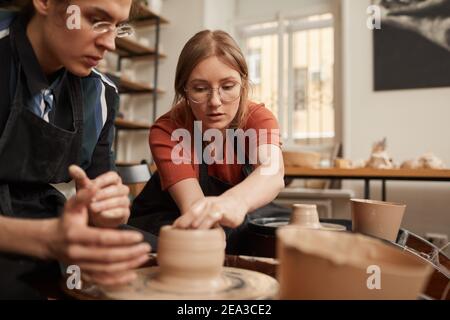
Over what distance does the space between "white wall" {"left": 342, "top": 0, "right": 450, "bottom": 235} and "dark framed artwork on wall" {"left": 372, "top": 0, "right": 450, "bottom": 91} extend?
0.07m

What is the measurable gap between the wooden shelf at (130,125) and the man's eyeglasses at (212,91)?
2303 millimetres

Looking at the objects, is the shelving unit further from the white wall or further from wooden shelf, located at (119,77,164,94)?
the white wall

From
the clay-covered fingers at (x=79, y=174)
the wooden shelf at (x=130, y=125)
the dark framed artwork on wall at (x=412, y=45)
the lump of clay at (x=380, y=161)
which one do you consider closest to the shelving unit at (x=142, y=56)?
the wooden shelf at (x=130, y=125)

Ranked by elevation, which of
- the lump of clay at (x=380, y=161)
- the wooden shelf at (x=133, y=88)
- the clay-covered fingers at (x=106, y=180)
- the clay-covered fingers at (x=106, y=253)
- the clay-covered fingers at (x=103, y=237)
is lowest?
the clay-covered fingers at (x=106, y=253)

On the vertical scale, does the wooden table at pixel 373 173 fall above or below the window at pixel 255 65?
below

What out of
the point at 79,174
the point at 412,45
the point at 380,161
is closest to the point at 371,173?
the point at 380,161

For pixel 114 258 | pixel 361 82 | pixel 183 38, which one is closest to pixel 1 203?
pixel 114 258

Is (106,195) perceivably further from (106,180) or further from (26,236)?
(26,236)

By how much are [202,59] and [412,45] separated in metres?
2.48

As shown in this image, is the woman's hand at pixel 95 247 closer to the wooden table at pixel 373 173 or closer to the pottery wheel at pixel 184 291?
the pottery wheel at pixel 184 291

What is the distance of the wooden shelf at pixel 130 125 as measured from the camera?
337cm

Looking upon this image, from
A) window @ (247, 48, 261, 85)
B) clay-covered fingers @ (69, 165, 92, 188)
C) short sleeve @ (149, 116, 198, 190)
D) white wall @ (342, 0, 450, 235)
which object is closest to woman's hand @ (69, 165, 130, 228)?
clay-covered fingers @ (69, 165, 92, 188)
